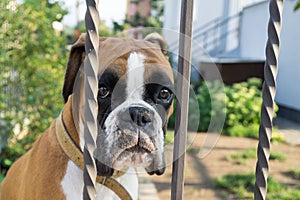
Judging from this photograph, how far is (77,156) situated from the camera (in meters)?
1.45

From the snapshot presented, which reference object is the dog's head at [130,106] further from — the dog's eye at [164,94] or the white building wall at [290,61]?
the white building wall at [290,61]

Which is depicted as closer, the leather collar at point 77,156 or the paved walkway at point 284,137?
the leather collar at point 77,156

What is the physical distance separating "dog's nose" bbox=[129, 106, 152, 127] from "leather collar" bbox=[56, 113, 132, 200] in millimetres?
276

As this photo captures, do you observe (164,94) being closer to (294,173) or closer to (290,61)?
(294,173)

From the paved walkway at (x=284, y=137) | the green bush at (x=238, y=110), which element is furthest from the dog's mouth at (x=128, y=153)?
the green bush at (x=238, y=110)

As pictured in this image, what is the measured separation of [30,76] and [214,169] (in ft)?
6.73

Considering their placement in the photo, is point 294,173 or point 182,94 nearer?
point 182,94

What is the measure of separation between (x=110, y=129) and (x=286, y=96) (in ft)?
20.5

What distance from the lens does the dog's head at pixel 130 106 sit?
132 centimetres

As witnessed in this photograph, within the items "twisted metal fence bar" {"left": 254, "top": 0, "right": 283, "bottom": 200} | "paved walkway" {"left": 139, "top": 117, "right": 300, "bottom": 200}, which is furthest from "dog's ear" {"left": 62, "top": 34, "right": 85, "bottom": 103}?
"paved walkway" {"left": 139, "top": 117, "right": 300, "bottom": 200}

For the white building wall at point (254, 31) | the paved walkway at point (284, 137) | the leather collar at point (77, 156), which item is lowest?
the paved walkway at point (284, 137)

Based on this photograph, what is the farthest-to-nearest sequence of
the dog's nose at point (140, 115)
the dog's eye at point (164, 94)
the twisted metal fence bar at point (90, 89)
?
the dog's eye at point (164, 94) → the dog's nose at point (140, 115) → the twisted metal fence bar at point (90, 89)

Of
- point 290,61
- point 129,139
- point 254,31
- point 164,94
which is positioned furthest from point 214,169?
point 254,31

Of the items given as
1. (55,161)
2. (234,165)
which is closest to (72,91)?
(55,161)
